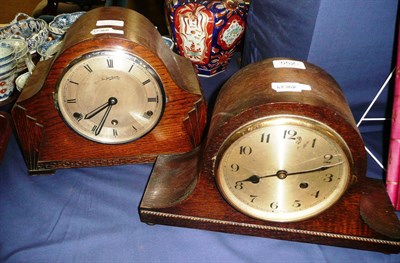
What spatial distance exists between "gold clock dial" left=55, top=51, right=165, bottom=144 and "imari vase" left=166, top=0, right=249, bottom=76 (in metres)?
0.44

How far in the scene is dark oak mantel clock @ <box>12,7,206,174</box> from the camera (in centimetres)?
99

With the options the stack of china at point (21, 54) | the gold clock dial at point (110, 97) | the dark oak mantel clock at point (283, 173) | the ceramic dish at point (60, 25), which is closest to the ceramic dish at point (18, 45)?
the stack of china at point (21, 54)

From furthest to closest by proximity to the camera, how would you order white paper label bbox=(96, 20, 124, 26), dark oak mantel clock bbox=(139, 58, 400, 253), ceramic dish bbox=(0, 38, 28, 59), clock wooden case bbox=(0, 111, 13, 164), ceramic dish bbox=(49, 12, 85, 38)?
ceramic dish bbox=(49, 12, 85, 38) → ceramic dish bbox=(0, 38, 28, 59) → clock wooden case bbox=(0, 111, 13, 164) → white paper label bbox=(96, 20, 124, 26) → dark oak mantel clock bbox=(139, 58, 400, 253)

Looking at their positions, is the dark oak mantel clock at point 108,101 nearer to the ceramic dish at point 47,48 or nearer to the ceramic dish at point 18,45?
the ceramic dish at point 47,48

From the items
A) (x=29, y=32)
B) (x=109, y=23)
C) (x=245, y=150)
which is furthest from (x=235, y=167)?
(x=29, y=32)

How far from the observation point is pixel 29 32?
1657 millimetres

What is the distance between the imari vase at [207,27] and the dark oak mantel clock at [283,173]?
0.48m

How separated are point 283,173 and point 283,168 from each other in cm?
1

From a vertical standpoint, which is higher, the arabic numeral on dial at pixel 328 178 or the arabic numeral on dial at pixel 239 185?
the arabic numeral on dial at pixel 328 178

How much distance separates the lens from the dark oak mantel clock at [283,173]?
79 centimetres

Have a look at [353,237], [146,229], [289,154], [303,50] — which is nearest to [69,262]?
[146,229]

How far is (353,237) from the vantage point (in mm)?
932

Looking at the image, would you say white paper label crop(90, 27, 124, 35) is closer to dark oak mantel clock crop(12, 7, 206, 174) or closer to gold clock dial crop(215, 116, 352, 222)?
dark oak mantel clock crop(12, 7, 206, 174)

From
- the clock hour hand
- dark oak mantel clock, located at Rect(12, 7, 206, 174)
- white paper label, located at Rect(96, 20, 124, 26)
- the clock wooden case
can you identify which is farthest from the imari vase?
the clock wooden case
